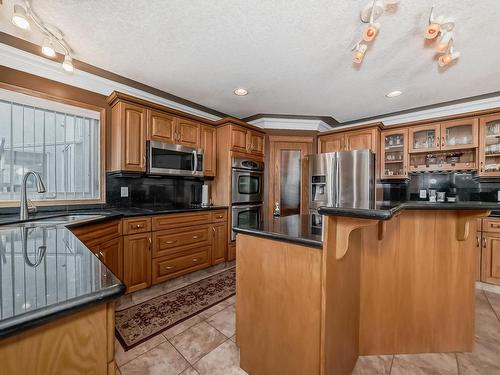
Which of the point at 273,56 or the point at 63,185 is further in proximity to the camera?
the point at 63,185

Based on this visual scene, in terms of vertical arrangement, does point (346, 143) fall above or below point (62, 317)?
above

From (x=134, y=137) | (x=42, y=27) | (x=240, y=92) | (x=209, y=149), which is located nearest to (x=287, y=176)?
(x=209, y=149)

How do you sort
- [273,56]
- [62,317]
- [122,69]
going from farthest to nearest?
[122,69] → [273,56] → [62,317]

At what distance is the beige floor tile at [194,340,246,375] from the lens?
144 cm

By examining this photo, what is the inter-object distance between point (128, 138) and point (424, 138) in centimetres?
404

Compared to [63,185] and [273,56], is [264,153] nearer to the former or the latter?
[273,56]

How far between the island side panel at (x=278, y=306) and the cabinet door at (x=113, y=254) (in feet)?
4.19

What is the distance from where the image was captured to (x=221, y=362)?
59.5 inches

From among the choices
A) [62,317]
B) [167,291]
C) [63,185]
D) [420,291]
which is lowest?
[167,291]

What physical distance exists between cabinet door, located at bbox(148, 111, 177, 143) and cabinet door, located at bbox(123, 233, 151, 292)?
117 centimetres

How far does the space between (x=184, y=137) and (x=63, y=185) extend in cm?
142

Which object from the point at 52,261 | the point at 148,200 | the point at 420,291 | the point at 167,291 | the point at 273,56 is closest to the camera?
the point at 52,261

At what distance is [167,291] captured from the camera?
252cm

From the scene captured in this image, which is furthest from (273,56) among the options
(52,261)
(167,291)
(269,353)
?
(167,291)
